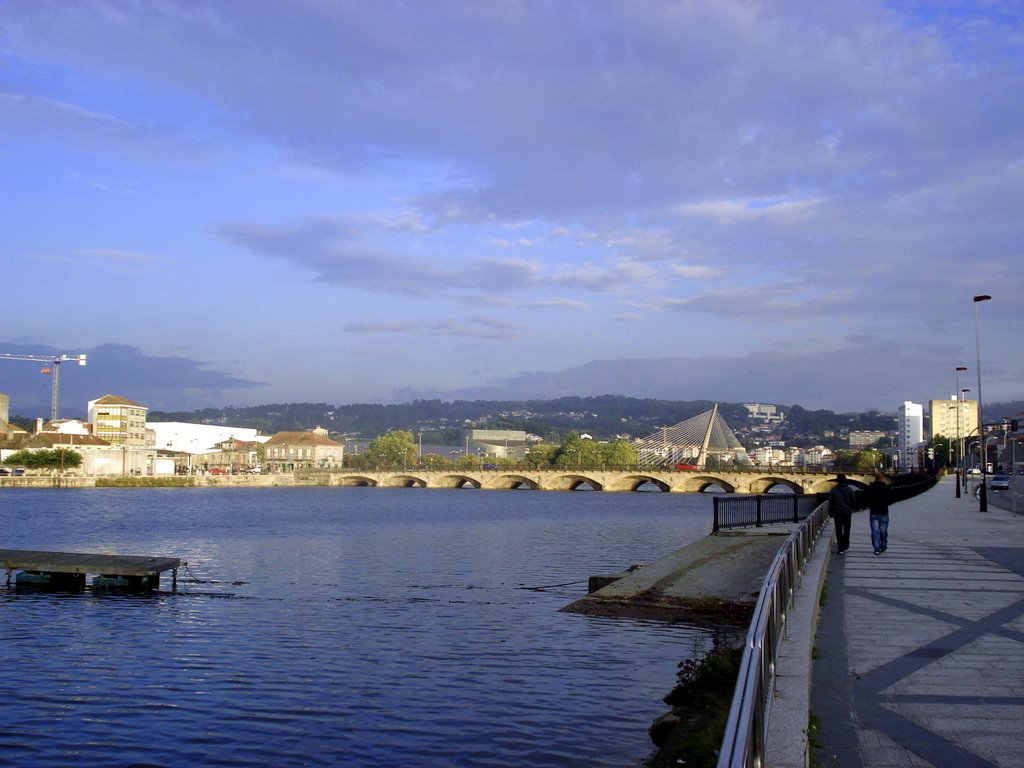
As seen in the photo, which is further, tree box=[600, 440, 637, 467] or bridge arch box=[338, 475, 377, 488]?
tree box=[600, 440, 637, 467]

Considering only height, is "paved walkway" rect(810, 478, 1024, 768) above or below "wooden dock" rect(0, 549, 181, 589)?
above

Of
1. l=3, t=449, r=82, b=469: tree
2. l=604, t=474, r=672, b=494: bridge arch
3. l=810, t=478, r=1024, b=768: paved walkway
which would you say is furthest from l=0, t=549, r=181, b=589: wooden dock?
l=604, t=474, r=672, b=494: bridge arch

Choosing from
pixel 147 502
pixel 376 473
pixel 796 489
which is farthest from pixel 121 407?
pixel 796 489

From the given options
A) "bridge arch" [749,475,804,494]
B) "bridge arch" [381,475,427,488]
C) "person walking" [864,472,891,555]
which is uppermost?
"person walking" [864,472,891,555]

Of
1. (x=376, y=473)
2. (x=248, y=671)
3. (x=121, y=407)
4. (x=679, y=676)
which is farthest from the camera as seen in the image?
(x=121, y=407)

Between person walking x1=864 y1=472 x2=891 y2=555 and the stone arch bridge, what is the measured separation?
8455 centimetres

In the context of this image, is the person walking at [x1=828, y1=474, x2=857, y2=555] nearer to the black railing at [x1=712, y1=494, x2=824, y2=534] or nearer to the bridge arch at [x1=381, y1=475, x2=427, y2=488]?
the black railing at [x1=712, y1=494, x2=824, y2=534]

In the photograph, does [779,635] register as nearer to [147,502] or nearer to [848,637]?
[848,637]

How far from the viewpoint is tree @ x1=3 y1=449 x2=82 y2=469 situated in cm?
11331

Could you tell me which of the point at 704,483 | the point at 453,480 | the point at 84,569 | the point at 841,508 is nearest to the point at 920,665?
the point at 841,508

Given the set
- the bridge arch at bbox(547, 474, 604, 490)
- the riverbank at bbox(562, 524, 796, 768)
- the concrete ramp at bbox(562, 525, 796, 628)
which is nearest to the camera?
the riverbank at bbox(562, 524, 796, 768)

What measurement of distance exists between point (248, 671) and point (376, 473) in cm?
12350

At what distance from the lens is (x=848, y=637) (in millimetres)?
9930

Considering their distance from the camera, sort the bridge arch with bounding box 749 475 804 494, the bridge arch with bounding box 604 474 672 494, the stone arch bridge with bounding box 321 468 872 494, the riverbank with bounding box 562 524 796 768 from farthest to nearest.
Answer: the bridge arch with bounding box 604 474 672 494
the stone arch bridge with bounding box 321 468 872 494
the bridge arch with bounding box 749 475 804 494
the riverbank with bounding box 562 524 796 768
